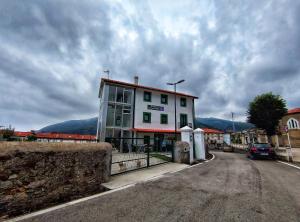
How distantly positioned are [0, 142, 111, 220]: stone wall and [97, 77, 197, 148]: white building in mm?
14989

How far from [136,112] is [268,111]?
61.1 ft

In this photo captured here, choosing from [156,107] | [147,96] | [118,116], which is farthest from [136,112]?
[156,107]

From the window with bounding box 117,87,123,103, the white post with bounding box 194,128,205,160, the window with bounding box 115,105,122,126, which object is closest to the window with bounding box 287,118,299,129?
the white post with bounding box 194,128,205,160

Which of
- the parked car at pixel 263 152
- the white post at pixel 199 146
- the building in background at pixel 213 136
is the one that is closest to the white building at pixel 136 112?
the white post at pixel 199 146

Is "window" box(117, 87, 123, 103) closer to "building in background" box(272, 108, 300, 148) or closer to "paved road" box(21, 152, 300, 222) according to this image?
"paved road" box(21, 152, 300, 222)

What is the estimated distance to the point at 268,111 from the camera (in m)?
22.1

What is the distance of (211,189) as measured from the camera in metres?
5.27

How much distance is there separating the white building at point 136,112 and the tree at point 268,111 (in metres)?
9.71

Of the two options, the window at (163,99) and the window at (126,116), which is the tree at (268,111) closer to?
the window at (163,99)

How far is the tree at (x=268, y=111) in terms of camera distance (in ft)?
72.0

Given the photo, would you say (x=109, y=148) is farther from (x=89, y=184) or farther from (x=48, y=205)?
(x=48, y=205)

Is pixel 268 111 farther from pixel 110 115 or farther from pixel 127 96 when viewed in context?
pixel 110 115

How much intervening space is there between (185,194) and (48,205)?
12.5 feet

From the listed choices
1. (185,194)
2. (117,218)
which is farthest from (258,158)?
(117,218)
